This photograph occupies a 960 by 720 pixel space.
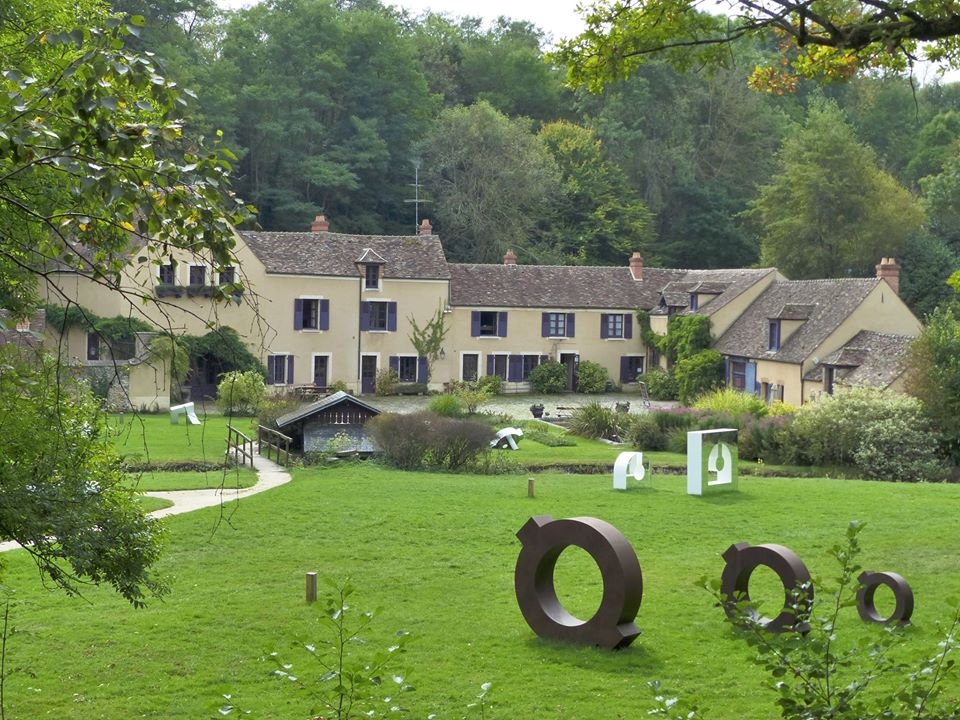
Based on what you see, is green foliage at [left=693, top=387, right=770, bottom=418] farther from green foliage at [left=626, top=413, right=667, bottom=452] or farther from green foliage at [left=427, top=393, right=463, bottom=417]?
green foliage at [left=427, top=393, right=463, bottom=417]

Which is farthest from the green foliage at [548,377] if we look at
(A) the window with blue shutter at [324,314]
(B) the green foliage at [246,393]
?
(B) the green foliage at [246,393]

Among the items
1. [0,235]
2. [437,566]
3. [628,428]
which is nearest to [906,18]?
[0,235]

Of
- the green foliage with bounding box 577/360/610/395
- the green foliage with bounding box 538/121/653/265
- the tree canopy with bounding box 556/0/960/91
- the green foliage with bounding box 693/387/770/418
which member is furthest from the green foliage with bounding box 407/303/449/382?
the tree canopy with bounding box 556/0/960/91

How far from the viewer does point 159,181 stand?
236 inches

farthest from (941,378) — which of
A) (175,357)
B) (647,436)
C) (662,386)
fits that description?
(175,357)

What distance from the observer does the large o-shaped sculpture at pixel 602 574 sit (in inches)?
517

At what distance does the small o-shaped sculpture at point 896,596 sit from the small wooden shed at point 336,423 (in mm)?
17675

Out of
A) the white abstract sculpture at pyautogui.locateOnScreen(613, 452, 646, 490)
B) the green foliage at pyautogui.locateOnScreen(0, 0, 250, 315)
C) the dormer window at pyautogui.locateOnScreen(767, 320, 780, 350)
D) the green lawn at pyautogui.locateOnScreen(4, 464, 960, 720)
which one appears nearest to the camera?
the green foliage at pyautogui.locateOnScreen(0, 0, 250, 315)

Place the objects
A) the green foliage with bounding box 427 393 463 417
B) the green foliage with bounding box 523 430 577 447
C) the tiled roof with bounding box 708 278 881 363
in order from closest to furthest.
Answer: the green foliage with bounding box 523 430 577 447, the green foliage with bounding box 427 393 463 417, the tiled roof with bounding box 708 278 881 363

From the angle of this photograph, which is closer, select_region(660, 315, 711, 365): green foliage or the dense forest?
select_region(660, 315, 711, 365): green foliage

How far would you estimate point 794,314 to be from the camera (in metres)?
43.1

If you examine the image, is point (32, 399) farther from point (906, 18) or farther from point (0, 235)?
point (906, 18)

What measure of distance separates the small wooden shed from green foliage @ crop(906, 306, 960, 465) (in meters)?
15.5

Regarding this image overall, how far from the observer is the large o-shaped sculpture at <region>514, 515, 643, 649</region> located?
1314 cm
